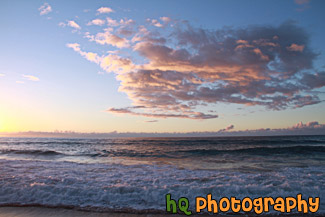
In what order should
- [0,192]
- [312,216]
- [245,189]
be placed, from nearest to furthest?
[312,216]
[0,192]
[245,189]

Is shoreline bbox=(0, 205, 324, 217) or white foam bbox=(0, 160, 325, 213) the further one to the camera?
white foam bbox=(0, 160, 325, 213)

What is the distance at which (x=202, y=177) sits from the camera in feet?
32.5

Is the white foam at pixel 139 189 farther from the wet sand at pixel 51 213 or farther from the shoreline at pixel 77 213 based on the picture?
the wet sand at pixel 51 213

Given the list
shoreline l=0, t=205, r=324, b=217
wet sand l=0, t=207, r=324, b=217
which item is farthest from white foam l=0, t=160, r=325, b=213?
wet sand l=0, t=207, r=324, b=217

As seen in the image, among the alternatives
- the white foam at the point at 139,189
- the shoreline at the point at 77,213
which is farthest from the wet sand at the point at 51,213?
the white foam at the point at 139,189

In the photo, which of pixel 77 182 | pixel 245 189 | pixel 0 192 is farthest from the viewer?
pixel 77 182

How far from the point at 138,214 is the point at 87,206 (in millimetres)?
1841

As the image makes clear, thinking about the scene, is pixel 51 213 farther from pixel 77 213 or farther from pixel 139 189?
pixel 139 189

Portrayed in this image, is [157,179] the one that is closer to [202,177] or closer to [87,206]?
[202,177]

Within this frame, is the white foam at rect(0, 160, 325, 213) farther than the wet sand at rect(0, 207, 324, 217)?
Yes

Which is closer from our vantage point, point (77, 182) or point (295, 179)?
point (77, 182)

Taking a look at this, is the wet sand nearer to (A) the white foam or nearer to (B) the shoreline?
(B) the shoreline

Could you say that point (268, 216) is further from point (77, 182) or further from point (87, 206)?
point (77, 182)

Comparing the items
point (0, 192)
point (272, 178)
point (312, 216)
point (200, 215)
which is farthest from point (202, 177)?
point (0, 192)
